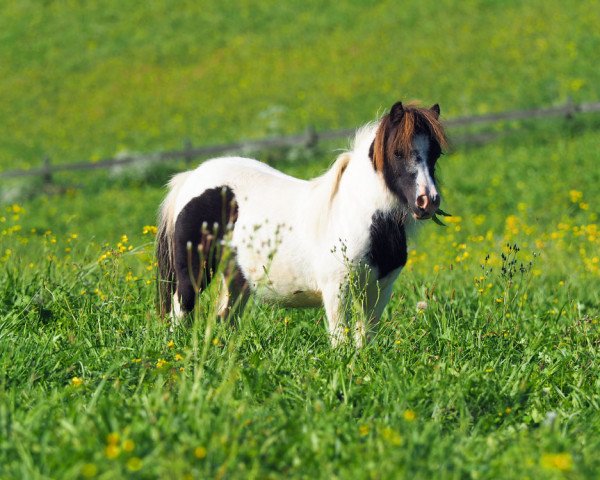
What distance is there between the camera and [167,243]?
19.3 ft

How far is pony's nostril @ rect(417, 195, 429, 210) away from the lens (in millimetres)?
4469

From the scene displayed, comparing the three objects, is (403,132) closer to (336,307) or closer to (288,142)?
(336,307)

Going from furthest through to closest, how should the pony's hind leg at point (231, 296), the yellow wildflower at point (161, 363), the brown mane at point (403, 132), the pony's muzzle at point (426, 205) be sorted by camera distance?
the pony's hind leg at point (231, 296), the brown mane at point (403, 132), the pony's muzzle at point (426, 205), the yellow wildflower at point (161, 363)

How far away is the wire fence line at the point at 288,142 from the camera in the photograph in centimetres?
1594

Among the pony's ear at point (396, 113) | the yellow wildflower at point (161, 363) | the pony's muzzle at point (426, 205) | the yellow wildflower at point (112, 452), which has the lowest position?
the yellow wildflower at point (161, 363)

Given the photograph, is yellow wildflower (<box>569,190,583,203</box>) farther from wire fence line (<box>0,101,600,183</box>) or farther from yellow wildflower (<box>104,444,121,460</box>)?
yellow wildflower (<box>104,444,121,460</box>)

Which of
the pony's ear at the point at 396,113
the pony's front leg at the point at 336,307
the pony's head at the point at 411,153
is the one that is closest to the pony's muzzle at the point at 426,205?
the pony's head at the point at 411,153

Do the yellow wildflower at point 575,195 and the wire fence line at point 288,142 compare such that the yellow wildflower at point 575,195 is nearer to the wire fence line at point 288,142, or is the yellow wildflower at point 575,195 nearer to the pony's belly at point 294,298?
the wire fence line at point 288,142

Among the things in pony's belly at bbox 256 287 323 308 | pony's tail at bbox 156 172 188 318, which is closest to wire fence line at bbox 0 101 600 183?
pony's tail at bbox 156 172 188 318

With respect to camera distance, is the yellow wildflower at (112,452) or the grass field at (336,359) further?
the grass field at (336,359)

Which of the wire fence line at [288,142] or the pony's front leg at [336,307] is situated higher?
the pony's front leg at [336,307]

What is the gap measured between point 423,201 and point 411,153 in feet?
0.94

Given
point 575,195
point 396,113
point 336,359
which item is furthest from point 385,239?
point 575,195

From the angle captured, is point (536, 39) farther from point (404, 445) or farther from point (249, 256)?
point (404, 445)
